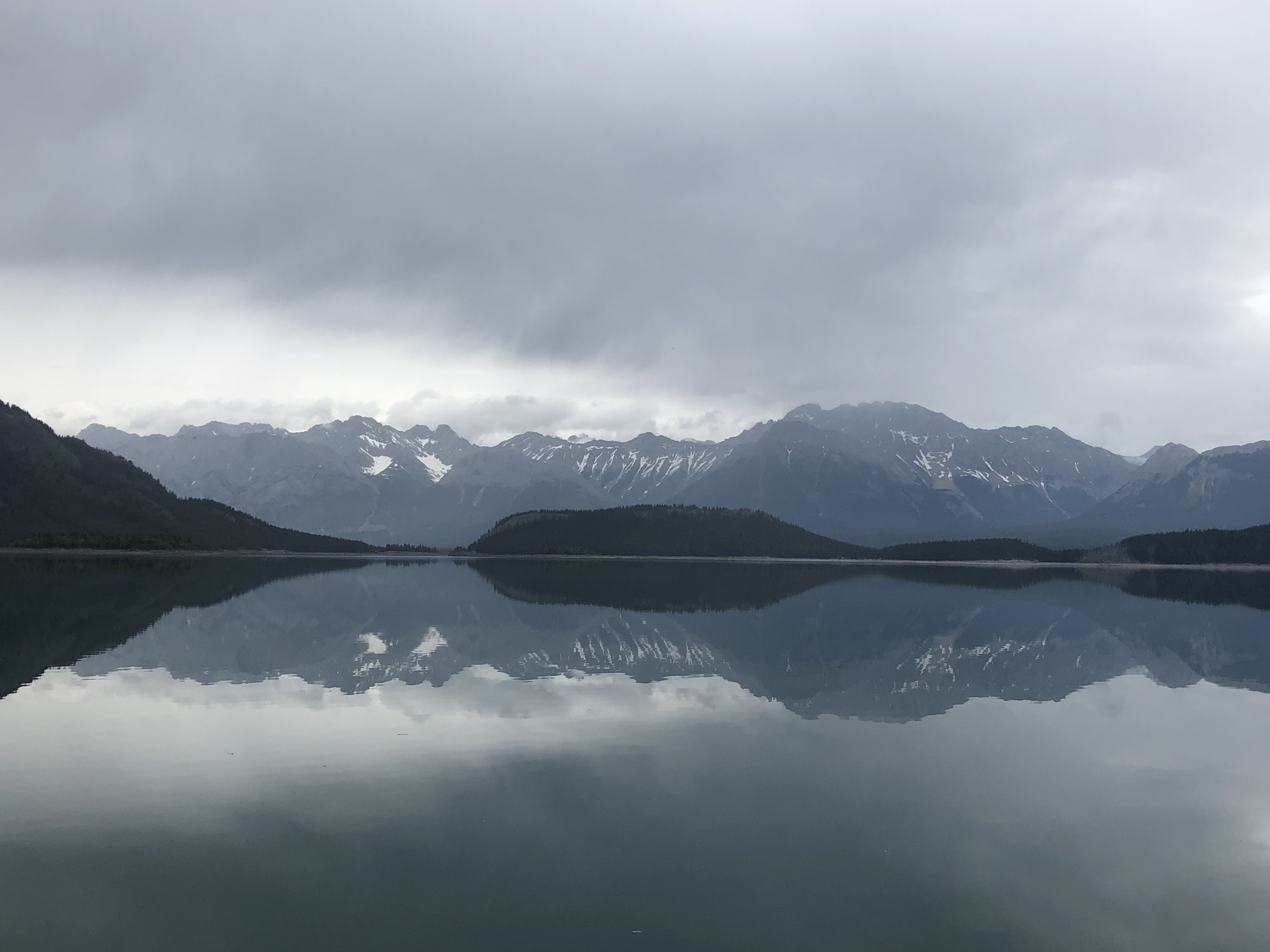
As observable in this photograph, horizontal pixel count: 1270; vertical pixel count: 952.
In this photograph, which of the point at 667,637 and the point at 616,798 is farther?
the point at 667,637

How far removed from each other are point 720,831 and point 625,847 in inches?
132

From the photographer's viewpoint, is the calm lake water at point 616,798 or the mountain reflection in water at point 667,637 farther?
the mountain reflection in water at point 667,637

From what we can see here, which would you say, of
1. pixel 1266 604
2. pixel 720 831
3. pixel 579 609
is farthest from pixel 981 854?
pixel 1266 604

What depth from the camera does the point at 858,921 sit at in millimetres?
20359

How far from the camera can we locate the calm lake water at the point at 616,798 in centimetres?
2012

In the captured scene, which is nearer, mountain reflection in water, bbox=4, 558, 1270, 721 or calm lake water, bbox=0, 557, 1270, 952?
calm lake water, bbox=0, 557, 1270, 952

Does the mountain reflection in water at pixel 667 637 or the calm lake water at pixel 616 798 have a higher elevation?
the calm lake water at pixel 616 798

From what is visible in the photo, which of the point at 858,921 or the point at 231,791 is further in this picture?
the point at 231,791

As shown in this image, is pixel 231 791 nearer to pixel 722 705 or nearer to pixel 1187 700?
A: pixel 722 705

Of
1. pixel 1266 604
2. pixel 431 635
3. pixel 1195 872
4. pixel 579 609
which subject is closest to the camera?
pixel 1195 872

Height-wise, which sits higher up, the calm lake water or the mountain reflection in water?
the calm lake water

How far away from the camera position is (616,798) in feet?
96.3

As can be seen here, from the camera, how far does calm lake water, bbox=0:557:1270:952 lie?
2012 cm

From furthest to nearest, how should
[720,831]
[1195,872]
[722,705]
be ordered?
[722,705] → [720,831] → [1195,872]
